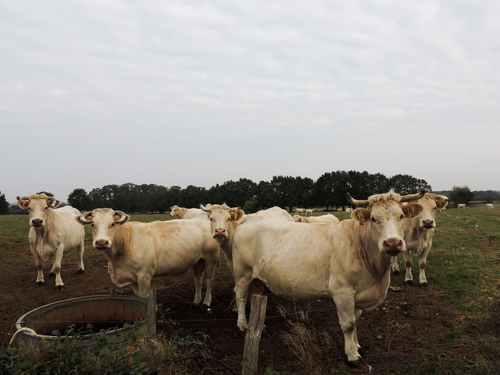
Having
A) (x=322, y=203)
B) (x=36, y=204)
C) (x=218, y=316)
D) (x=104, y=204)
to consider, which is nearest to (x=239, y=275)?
(x=218, y=316)

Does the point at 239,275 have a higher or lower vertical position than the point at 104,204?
higher

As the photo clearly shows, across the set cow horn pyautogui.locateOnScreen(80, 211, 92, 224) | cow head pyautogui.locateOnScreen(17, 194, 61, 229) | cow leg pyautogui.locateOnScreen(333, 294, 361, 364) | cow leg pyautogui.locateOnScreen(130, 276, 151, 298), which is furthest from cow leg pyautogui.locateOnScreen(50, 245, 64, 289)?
cow leg pyautogui.locateOnScreen(333, 294, 361, 364)

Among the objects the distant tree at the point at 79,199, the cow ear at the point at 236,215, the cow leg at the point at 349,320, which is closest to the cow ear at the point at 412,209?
the cow leg at the point at 349,320

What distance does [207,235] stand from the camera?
7.86 meters

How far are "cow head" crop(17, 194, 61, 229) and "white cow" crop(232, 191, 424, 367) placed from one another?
21.5 ft

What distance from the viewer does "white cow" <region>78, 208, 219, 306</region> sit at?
20.7ft

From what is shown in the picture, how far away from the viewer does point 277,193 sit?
256ft

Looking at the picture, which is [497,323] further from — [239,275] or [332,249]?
[239,275]

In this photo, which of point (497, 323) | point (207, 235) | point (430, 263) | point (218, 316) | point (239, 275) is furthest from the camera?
point (430, 263)

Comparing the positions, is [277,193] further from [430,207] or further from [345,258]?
[345,258]

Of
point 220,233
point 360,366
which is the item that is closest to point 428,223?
point 360,366

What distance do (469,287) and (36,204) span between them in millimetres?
12459

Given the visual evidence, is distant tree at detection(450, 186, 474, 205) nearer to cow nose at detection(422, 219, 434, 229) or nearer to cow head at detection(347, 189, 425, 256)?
cow nose at detection(422, 219, 434, 229)

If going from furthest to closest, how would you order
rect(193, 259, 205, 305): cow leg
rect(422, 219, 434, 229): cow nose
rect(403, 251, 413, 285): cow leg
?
rect(403, 251, 413, 285): cow leg
rect(193, 259, 205, 305): cow leg
rect(422, 219, 434, 229): cow nose
